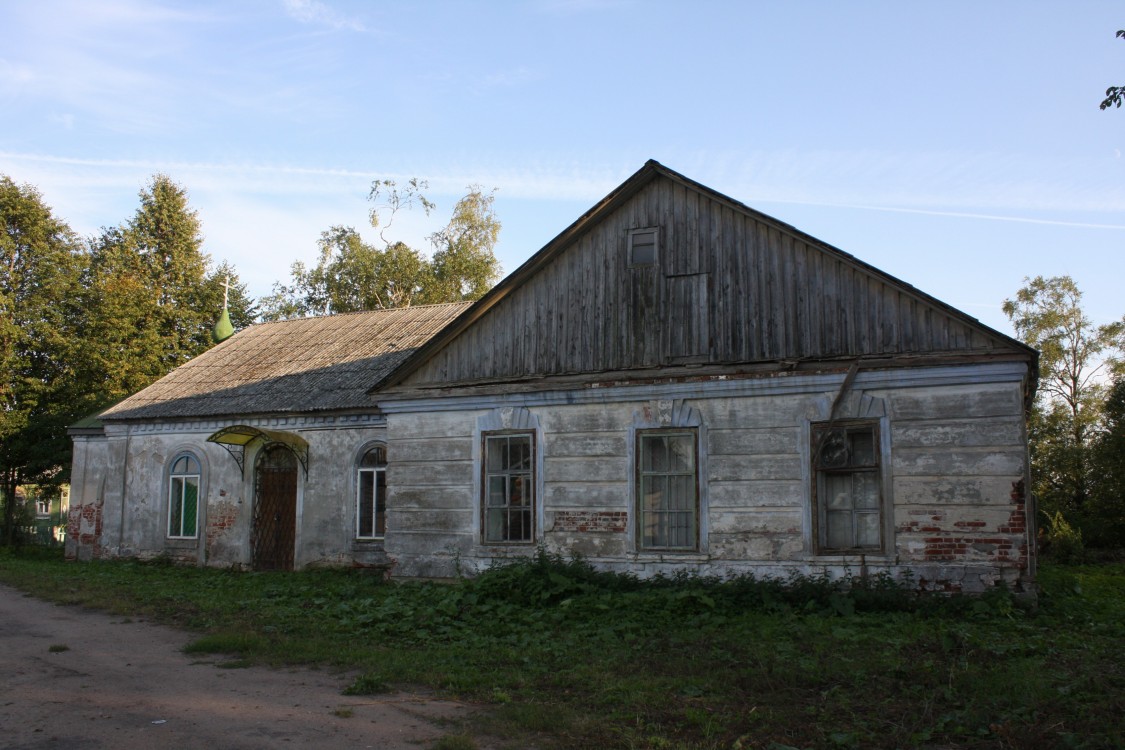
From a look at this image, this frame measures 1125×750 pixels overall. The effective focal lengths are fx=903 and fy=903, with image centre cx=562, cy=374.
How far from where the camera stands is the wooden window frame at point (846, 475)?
35.3 ft

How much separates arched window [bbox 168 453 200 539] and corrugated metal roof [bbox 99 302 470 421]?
3.43 feet

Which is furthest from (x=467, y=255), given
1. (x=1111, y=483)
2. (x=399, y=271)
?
(x=1111, y=483)

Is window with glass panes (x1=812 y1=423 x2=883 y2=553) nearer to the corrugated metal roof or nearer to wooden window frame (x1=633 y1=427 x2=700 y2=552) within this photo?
wooden window frame (x1=633 y1=427 x2=700 y2=552)

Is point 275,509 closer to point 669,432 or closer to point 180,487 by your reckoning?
point 180,487

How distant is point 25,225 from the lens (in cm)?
2873

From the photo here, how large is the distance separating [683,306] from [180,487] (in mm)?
11991

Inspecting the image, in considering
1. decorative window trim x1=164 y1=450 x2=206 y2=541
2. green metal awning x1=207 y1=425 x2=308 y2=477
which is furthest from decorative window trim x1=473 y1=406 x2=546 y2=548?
decorative window trim x1=164 y1=450 x2=206 y2=541

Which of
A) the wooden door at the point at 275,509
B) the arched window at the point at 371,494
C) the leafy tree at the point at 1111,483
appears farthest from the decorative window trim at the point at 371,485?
the leafy tree at the point at 1111,483

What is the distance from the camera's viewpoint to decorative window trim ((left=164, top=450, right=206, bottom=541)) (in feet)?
60.0

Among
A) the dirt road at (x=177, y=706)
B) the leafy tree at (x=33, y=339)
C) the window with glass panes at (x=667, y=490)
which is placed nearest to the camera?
the dirt road at (x=177, y=706)

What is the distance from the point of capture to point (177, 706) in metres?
6.67

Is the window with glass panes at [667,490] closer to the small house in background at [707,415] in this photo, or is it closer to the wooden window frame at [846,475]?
the small house in background at [707,415]

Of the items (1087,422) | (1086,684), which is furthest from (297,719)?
(1087,422)

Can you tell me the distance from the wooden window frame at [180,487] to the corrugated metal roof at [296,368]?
0.95m
